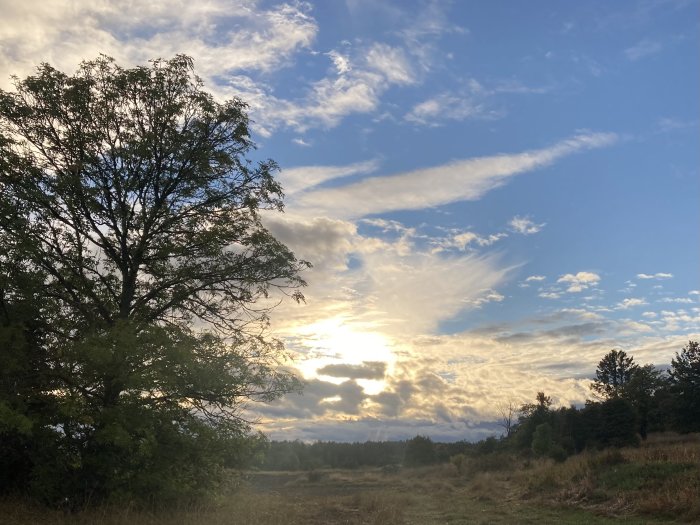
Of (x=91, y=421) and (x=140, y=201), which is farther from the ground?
(x=140, y=201)

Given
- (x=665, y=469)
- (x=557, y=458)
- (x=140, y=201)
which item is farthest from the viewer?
(x=557, y=458)

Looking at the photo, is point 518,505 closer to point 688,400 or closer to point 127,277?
point 127,277

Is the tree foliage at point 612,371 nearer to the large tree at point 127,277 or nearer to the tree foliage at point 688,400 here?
the tree foliage at point 688,400

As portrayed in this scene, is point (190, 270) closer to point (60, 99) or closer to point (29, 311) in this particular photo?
point (29, 311)

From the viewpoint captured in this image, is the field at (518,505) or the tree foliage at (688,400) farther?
the tree foliage at (688,400)

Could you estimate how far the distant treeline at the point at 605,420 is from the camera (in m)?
54.3

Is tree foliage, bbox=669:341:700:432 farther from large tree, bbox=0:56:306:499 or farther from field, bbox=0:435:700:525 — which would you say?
large tree, bbox=0:56:306:499

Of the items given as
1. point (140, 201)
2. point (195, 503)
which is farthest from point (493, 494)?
point (140, 201)

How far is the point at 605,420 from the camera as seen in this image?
57.0 metres

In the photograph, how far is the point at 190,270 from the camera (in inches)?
599

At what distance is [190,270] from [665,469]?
2024 cm

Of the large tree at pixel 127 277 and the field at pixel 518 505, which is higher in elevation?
the large tree at pixel 127 277

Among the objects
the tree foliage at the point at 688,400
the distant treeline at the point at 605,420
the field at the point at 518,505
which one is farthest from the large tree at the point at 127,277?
the tree foliage at the point at 688,400

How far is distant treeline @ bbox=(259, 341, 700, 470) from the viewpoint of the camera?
5428 cm
